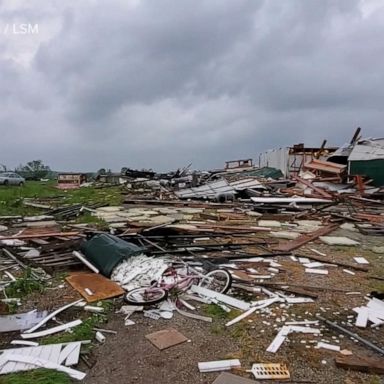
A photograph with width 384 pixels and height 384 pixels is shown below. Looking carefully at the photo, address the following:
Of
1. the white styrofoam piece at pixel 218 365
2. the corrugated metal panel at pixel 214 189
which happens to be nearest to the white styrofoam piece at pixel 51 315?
the white styrofoam piece at pixel 218 365

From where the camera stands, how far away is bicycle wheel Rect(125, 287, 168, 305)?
14.6 feet

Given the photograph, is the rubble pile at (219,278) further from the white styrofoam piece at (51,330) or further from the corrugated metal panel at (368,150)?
the corrugated metal panel at (368,150)

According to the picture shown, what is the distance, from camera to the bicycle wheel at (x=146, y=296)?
444 cm

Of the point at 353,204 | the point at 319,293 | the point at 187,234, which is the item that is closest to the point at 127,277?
the point at 319,293

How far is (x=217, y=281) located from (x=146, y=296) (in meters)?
1.09

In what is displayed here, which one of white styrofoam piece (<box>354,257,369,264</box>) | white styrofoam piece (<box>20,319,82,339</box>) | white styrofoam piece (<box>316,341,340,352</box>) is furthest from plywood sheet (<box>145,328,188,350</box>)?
white styrofoam piece (<box>354,257,369,264</box>)

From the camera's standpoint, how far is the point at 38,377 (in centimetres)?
292

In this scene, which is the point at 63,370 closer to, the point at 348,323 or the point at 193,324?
the point at 193,324

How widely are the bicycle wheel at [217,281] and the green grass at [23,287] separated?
2195 mm

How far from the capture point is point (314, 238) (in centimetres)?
867

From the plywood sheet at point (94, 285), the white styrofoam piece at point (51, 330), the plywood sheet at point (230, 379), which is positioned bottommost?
the plywood sheet at point (230, 379)

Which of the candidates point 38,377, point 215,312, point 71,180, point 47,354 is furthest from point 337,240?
point 71,180

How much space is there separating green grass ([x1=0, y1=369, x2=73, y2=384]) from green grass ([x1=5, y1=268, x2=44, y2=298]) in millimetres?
2013

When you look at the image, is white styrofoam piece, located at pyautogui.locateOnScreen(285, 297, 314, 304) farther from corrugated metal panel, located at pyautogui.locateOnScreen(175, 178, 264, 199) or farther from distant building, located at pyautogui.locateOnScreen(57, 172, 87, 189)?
distant building, located at pyautogui.locateOnScreen(57, 172, 87, 189)
